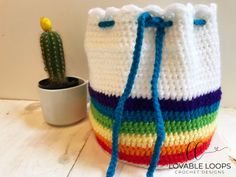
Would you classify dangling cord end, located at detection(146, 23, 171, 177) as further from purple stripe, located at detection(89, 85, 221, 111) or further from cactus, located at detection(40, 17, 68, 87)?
cactus, located at detection(40, 17, 68, 87)

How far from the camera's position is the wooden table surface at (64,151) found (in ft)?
1.30

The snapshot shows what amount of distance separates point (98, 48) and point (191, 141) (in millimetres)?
208

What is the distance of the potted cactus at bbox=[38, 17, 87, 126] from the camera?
0.50m

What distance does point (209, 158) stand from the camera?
0.42 metres

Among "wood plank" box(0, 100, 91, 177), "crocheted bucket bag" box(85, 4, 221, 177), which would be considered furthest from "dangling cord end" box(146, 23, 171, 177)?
"wood plank" box(0, 100, 91, 177)

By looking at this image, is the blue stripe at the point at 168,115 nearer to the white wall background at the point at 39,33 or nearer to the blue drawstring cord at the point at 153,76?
the blue drawstring cord at the point at 153,76

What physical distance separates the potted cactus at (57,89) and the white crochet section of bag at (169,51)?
0.14 m

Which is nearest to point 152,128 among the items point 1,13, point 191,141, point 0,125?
point 191,141

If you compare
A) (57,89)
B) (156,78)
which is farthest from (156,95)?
(57,89)

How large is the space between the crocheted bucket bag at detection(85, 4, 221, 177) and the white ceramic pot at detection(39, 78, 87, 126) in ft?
0.44

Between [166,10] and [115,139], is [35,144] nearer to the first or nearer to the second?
[115,139]

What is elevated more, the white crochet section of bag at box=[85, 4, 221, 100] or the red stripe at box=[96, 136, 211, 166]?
the white crochet section of bag at box=[85, 4, 221, 100]

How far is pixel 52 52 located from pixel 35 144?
18 centimetres

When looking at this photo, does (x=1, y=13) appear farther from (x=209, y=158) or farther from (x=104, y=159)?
(x=209, y=158)
